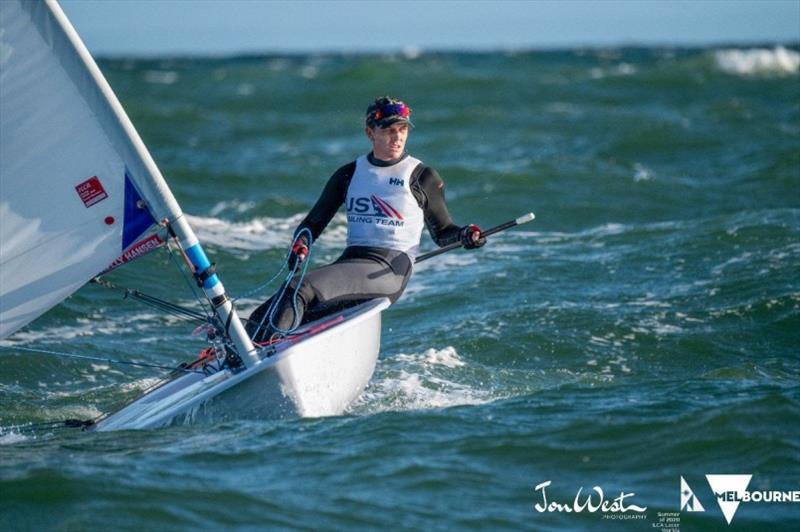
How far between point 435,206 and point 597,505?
2.34 meters

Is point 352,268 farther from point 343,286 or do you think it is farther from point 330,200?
point 330,200

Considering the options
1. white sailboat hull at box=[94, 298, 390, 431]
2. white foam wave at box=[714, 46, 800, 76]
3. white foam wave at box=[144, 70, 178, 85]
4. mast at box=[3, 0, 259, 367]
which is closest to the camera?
mast at box=[3, 0, 259, 367]

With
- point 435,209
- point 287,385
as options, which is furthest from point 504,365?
point 287,385

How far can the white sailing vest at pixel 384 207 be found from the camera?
708 cm

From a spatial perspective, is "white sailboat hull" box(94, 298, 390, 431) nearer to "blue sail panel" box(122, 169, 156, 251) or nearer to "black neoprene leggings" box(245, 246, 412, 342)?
"black neoprene leggings" box(245, 246, 412, 342)

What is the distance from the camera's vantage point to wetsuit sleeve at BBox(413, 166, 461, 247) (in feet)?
23.5

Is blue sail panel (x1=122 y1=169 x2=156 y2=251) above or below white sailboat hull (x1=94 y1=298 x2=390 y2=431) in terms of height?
above

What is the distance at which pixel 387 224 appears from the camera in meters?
7.13

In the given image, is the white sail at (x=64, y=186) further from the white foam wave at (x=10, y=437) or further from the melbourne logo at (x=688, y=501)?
the melbourne logo at (x=688, y=501)

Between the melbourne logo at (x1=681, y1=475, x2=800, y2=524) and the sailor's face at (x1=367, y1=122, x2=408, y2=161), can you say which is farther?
the sailor's face at (x1=367, y1=122, x2=408, y2=161)

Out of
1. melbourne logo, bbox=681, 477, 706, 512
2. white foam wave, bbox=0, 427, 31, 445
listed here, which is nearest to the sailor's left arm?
melbourne logo, bbox=681, 477, 706, 512

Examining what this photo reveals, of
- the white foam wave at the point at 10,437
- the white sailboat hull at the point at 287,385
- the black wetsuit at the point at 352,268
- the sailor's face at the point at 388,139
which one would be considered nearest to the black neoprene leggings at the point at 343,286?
the black wetsuit at the point at 352,268

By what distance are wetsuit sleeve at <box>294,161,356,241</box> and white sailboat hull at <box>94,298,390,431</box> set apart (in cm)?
64

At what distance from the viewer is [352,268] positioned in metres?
7.02
